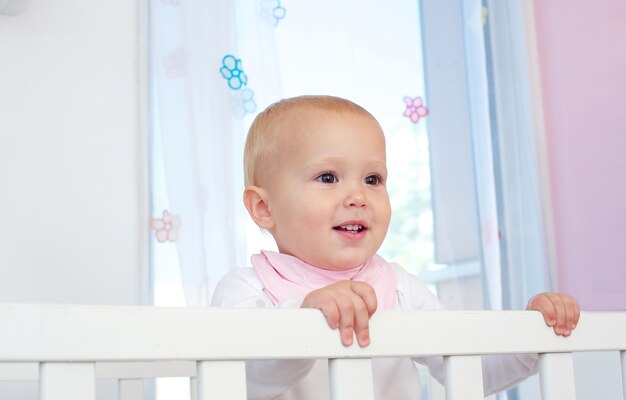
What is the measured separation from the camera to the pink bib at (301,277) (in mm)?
1075

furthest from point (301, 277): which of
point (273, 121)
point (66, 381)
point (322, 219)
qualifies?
point (66, 381)

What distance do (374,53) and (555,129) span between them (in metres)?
0.44

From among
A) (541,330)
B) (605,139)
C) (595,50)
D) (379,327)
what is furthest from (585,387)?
(379,327)

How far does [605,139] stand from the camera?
6.27 ft

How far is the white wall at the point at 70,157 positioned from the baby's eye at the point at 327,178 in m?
0.75

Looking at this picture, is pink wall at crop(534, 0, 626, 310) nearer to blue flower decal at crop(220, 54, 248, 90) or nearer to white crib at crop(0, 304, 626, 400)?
blue flower decal at crop(220, 54, 248, 90)

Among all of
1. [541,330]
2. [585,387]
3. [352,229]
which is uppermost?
[352,229]

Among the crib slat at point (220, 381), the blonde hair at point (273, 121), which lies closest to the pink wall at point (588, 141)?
the blonde hair at point (273, 121)

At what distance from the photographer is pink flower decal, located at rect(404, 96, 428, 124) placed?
1.96 metres

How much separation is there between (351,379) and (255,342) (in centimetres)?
9

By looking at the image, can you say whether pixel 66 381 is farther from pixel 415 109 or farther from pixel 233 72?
pixel 415 109

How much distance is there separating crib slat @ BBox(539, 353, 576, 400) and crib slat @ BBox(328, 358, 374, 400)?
0.19 metres

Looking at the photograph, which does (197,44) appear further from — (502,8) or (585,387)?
(585,387)

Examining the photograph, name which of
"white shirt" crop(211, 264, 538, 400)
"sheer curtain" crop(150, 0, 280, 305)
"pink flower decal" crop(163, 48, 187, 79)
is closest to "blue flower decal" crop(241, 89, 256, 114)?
"sheer curtain" crop(150, 0, 280, 305)
